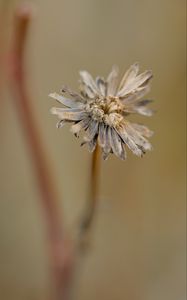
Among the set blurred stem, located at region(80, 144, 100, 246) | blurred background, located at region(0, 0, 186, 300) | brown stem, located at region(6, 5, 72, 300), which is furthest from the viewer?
blurred background, located at region(0, 0, 186, 300)

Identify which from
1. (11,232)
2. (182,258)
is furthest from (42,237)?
(182,258)

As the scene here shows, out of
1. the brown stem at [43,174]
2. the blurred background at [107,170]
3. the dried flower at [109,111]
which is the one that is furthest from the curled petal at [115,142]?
the blurred background at [107,170]

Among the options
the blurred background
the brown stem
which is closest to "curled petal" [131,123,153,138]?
the brown stem

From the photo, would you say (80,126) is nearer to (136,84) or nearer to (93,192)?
(136,84)

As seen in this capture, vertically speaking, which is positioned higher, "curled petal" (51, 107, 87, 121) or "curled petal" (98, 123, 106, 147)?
"curled petal" (51, 107, 87, 121)

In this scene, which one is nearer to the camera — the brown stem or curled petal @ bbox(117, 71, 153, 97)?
curled petal @ bbox(117, 71, 153, 97)

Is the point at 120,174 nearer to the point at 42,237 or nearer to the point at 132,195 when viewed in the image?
the point at 132,195

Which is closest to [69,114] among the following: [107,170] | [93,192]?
[93,192]

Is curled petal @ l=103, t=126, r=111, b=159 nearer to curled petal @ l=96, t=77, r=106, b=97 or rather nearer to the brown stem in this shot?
curled petal @ l=96, t=77, r=106, b=97
